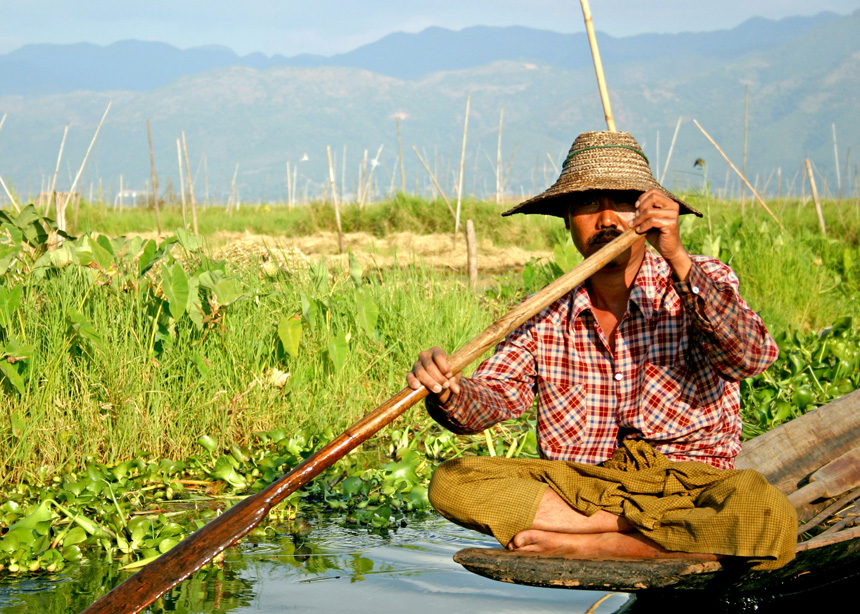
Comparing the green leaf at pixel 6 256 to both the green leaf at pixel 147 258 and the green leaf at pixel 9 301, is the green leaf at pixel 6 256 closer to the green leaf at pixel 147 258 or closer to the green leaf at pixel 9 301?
the green leaf at pixel 9 301

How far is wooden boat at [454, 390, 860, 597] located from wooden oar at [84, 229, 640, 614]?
368mm

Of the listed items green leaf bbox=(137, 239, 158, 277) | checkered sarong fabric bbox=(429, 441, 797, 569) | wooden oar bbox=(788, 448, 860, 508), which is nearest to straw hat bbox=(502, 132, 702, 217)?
checkered sarong fabric bbox=(429, 441, 797, 569)

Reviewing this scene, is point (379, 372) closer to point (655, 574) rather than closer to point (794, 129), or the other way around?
point (655, 574)

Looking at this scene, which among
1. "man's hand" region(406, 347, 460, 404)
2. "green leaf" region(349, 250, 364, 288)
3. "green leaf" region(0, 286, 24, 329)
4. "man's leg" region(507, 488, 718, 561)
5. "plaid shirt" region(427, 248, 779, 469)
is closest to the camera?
"man's hand" region(406, 347, 460, 404)

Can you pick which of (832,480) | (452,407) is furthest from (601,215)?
(832,480)

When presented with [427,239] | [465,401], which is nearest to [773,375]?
[465,401]

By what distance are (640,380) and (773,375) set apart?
264cm

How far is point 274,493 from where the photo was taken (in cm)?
197

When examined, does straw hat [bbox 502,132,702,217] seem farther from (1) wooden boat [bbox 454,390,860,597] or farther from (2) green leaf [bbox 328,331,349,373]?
(2) green leaf [bbox 328,331,349,373]

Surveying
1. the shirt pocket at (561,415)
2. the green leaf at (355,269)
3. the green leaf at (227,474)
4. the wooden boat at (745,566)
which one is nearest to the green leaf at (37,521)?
the green leaf at (227,474)


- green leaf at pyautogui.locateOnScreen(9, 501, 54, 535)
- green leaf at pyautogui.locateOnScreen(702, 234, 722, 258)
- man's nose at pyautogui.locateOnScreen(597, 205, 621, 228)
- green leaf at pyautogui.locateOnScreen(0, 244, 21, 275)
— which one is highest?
man's nose at pyautogui.locateOnScreen(597, 205, 621, 228)

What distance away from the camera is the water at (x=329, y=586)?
8.24ft

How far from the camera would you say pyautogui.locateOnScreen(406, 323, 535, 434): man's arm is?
198cm

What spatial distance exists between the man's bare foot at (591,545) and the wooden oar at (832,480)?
838mm
